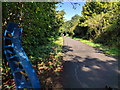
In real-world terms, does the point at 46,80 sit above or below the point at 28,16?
below

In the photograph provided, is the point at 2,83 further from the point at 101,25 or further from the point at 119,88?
the point at 101,25

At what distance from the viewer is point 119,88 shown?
3521 mm

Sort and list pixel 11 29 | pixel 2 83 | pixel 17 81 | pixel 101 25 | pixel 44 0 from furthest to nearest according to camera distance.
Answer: pixel 101 25 → pixel 44 0 → pixel 2 83 → pixel 11 29 → pixel 17 81

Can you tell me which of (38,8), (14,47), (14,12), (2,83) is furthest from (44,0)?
(2,83)

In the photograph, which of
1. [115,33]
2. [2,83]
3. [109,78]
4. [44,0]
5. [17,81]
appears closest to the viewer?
[17,81]

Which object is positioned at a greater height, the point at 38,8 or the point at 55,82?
the point at 38,8

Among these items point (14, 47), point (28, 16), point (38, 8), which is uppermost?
point (38, 8)

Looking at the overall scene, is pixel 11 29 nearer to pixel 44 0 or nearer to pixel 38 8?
pixel 38 8

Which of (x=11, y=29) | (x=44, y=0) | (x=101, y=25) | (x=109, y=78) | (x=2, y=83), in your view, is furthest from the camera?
(x=101, y=25)

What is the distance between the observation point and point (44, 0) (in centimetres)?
454

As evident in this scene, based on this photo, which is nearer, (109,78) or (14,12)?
(14,12)

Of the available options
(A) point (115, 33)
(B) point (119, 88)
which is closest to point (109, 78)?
(B) point (119, 88)

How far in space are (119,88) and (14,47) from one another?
352cm

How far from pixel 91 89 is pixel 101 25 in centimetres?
1595
